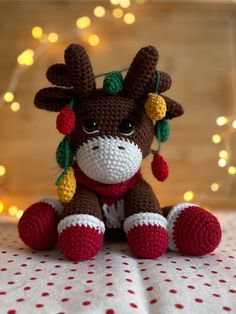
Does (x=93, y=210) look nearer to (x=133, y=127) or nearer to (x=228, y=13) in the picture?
(x=133, y=127)

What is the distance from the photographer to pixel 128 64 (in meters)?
1.24

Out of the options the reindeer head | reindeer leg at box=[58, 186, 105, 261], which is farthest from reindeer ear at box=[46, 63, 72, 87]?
reindeer leg at box=[58, 186, 105, 261]

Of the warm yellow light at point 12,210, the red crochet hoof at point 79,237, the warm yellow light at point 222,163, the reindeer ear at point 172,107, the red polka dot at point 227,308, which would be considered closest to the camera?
the red polka dot at point 227,308

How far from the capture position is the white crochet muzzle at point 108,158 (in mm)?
673

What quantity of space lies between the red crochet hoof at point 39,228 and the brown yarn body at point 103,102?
36 mm

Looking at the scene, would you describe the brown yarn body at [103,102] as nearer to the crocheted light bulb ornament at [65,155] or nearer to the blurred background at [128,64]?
the crocheted light bulb ornament at [65,155]

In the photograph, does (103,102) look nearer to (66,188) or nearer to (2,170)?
(66,188)

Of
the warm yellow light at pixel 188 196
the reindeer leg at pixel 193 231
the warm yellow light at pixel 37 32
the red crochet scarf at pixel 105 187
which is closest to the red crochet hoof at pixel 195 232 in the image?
the reindeer leg at pixel 193 231

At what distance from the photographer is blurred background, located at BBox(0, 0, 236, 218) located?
1.22 meters

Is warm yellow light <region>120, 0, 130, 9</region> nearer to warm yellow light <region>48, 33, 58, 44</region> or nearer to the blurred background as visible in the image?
the blurred background

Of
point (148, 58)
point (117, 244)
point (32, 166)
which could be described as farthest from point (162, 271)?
point (32, 166)

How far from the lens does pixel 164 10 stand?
1247 mm

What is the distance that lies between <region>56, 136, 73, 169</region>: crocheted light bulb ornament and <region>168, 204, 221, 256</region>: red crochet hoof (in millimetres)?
215

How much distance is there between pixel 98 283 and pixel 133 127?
0.28 meters
